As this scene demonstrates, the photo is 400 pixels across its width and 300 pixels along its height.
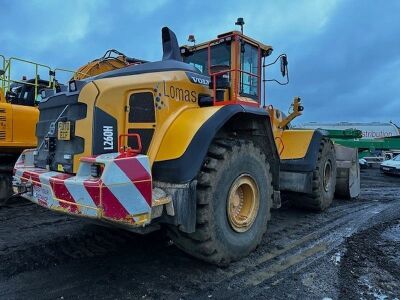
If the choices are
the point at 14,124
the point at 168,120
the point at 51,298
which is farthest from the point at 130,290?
the point at 14,124

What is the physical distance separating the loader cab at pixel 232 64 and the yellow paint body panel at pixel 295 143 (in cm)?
149

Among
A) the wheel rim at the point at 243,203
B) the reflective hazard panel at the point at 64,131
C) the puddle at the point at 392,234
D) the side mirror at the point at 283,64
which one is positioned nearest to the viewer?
the reflective hazard panel at the point at 64,131

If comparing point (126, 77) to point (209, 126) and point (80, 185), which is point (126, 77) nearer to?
point (209, 126)

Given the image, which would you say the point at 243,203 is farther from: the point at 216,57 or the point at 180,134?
the point at 216,57

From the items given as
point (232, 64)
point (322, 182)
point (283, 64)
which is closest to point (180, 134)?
point (232, 64)

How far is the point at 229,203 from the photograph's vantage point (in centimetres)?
425

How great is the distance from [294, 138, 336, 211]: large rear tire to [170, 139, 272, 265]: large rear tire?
251 centimetres

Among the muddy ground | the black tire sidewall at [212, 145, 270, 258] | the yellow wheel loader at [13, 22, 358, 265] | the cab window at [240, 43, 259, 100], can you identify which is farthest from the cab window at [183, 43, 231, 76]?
the muddy ground

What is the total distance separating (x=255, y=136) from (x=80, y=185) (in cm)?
236

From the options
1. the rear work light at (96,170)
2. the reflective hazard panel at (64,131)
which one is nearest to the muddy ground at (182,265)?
the rear work light at (96,170)

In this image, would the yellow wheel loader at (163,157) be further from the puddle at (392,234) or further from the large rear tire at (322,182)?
the large rear tire at (322,182)

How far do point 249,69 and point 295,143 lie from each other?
6.34 ft

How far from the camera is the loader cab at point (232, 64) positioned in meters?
4.77

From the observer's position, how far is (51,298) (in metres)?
3.54
